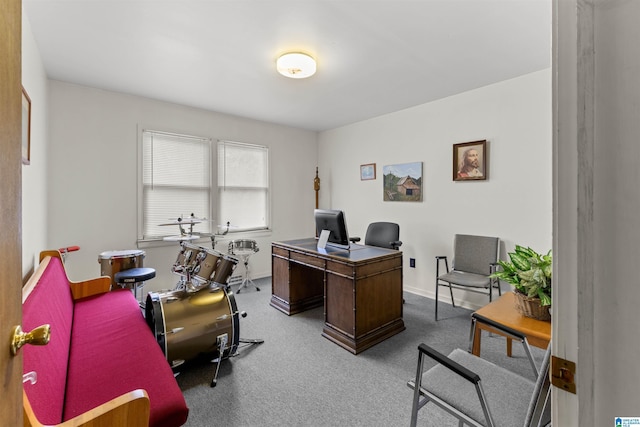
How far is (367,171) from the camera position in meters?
4.59

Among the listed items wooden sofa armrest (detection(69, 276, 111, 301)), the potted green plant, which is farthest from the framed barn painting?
wooden sofa armrest (detection(69, 276, 111, 301))

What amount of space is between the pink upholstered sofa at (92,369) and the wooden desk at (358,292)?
4.87ft

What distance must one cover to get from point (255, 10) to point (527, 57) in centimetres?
245

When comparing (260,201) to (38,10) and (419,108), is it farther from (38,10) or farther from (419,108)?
(38,10)

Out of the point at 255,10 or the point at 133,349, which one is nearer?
the point at 133,349

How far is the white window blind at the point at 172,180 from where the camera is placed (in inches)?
146

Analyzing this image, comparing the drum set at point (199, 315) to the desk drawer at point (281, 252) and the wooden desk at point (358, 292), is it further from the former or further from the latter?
the desk drawer at point (281, 252)

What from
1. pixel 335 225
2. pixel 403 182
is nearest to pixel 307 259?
pixel 335 225

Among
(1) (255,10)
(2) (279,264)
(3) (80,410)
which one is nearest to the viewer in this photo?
(3) (80,410)

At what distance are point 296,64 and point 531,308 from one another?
2.53 m

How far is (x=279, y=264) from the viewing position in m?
3.38

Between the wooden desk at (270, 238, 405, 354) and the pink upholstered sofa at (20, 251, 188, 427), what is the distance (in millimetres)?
1483

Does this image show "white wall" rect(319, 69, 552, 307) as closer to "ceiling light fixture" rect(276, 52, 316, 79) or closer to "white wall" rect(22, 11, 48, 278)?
"ceiling light fixture" rect(276, 52, 316, 79)

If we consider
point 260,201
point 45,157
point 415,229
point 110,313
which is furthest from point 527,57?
point 45,157
